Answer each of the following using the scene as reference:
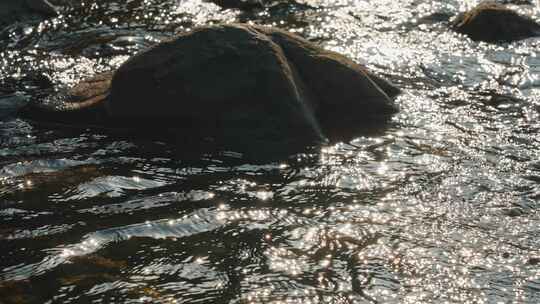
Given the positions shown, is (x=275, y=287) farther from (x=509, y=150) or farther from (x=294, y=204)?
(x=509, y=150)

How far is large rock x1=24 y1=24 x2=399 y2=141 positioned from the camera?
818 centimetres

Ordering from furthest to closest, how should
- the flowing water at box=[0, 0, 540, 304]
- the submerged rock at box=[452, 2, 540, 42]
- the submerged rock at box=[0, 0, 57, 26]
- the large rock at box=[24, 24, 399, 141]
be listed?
the submerged rock at box=[0, 0, 57, 26] → the submerged rock at box=[452, 2, 540, 42] → the large rock at box=[24, 24, 399, 141] → the flowing water at box=[0, 0, 540, 304]

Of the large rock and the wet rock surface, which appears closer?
the large rock

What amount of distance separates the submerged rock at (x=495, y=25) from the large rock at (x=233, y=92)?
14.2 feet

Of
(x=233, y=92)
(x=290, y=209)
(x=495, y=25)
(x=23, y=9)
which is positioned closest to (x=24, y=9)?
(x=23, y=9)

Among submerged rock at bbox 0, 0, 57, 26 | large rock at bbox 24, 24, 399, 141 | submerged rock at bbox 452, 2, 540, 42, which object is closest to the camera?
large rock at bbox 24, 24, 399, 141

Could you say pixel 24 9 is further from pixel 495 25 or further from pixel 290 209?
pixel 290 209

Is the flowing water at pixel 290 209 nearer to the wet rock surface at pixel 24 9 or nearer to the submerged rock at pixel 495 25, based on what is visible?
the submerged rock at pixel 495 25

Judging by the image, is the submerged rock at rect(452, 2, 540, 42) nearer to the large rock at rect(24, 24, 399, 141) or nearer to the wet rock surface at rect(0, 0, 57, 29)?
the large rock at rect(24, 24, 399, 141)

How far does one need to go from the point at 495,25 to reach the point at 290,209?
782cm

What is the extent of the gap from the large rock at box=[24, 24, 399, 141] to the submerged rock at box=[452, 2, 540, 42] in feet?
14.2

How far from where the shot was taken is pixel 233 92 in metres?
8.29

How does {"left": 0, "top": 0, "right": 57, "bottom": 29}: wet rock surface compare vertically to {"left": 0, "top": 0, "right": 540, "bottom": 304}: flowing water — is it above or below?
above

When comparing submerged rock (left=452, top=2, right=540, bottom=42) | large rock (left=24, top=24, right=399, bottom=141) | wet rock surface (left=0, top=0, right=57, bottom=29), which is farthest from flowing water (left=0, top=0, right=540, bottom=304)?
wet rock surface (left=0, top=0, right=57, bottom=29)
